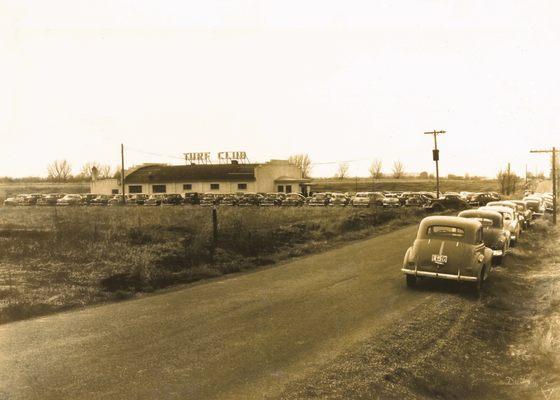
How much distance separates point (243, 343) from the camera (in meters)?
7.95

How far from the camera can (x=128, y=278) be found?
13.2 metres

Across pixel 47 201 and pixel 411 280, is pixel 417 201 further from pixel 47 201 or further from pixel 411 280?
pixel 47 201

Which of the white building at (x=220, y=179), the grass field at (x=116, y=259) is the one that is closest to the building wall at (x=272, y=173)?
the white building at (x=220, y=179)

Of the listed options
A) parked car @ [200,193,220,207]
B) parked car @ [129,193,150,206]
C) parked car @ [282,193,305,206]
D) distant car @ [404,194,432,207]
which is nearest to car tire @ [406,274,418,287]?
Answer: distant car @ [404,194,432,207]

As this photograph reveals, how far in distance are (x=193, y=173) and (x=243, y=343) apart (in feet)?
207

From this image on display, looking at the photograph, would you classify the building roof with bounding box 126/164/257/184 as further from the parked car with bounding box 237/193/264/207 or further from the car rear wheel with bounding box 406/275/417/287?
the car rear wheel with bounding box 406/275/417/287

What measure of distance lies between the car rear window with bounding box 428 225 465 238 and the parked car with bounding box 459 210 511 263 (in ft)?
11.6

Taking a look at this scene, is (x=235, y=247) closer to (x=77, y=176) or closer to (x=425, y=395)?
(x=425, y=395)

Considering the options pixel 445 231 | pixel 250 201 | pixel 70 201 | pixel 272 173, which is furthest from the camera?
pixel 272 173

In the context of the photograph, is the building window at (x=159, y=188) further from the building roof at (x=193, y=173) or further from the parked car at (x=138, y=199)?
the parked car at (x=138, y=199)

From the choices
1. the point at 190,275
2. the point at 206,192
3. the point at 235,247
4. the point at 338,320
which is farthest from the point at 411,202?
the point at 338,320

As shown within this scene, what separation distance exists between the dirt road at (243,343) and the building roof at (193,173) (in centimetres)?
5447

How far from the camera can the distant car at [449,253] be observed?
11.9 meters

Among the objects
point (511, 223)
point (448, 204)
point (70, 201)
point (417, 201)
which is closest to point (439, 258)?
point (511, 223)
